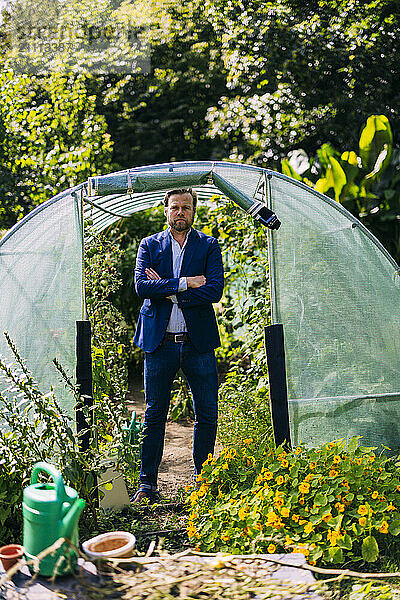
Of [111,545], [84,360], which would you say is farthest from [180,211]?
[111,545]

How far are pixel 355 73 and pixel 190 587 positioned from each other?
6988 millimetres

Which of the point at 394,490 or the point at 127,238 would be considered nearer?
the point at 394,490

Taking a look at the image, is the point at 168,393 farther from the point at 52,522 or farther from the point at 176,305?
the point at 52,522

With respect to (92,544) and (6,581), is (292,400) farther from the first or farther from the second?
(6,581)

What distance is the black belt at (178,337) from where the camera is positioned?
378 centimetres

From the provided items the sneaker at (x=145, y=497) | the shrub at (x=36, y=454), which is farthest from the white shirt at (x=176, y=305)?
the sneaker at (x=145, y=497)

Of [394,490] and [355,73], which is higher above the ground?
[355,73]

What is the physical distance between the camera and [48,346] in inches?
149

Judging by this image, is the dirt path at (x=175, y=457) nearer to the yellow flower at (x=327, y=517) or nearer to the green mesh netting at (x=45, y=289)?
the green mesh netting at (x=45, y=289)

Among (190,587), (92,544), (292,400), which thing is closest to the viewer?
(190,587)

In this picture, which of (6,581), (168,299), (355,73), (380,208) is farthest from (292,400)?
(355,73)

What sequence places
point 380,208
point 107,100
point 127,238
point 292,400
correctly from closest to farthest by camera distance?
point 292,400 → point 380,208 → point 127,238 → point 107,100

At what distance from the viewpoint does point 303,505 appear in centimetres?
311

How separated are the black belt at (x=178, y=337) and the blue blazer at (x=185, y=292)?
5cm
